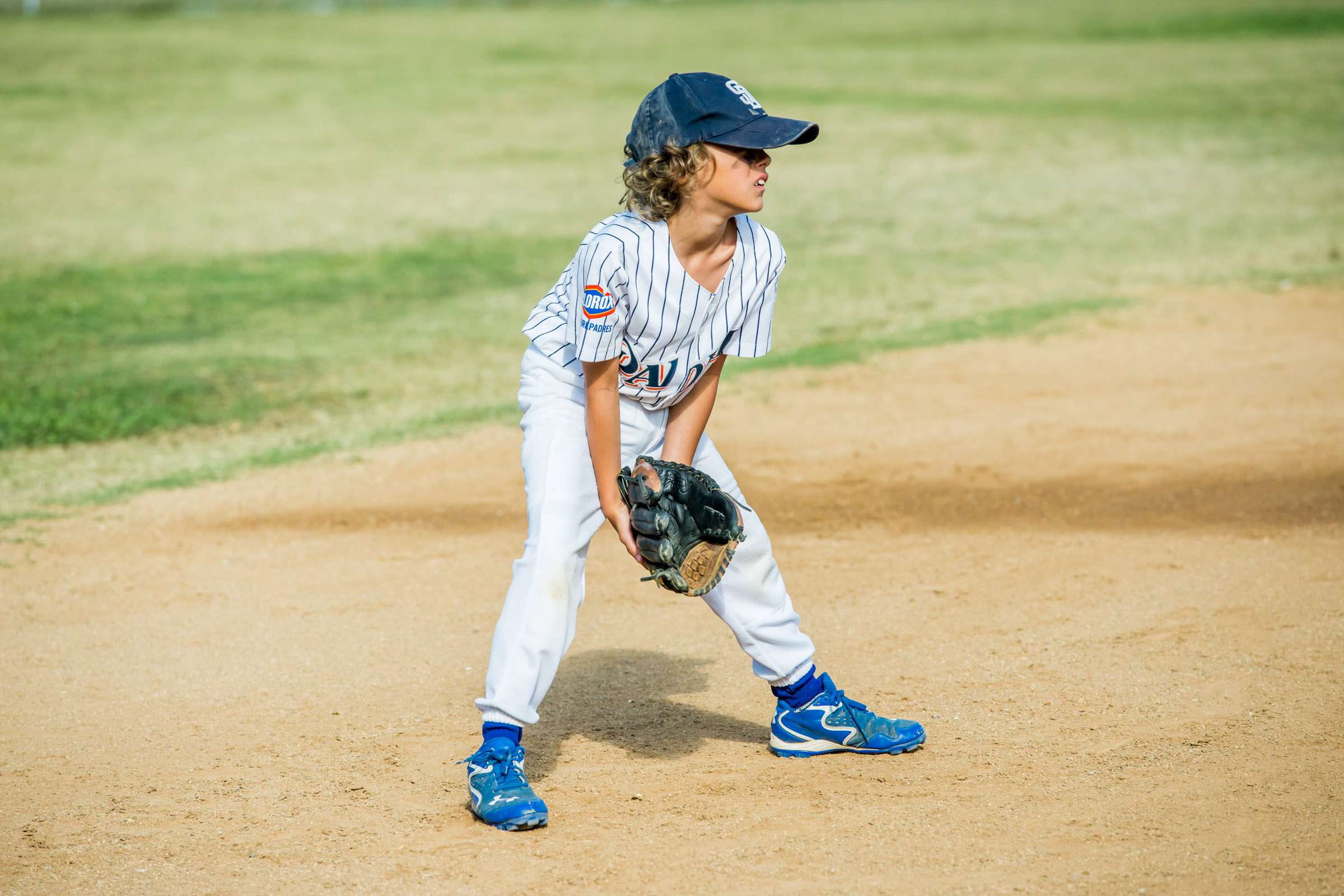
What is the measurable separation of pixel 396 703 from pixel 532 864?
1294 mm

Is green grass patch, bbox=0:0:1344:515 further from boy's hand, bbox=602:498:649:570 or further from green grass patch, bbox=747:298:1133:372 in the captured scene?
boy's hand, bbox=602:498:649:570

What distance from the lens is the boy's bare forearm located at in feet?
12.5

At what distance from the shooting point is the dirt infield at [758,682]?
342 centimetres

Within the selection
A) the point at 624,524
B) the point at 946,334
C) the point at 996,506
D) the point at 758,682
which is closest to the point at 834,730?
the point at 758,682

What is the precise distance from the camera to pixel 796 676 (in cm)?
395

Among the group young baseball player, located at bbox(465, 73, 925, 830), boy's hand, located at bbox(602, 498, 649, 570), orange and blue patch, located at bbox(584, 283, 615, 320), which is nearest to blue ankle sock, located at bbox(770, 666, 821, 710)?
young baseball player, located at bbox(465, 73, 925, 830)

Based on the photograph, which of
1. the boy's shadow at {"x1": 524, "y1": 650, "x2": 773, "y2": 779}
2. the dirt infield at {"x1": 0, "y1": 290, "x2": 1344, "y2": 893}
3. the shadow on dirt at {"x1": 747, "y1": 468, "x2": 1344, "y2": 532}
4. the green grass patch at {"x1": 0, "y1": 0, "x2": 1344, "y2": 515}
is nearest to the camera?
the dirt infield at {"x1": 0, "y1": 290, "x2": 1344, "y2": 893}

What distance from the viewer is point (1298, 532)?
5961 millimetres

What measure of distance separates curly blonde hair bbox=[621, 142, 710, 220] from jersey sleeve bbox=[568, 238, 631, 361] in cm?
18

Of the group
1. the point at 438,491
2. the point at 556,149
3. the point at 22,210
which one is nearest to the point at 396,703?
the point at 438,491

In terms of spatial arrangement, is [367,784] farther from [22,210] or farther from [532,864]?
[22,210]

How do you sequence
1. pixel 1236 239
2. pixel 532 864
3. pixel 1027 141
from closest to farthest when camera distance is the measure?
1. pixel 532 864
2. pixel 1236 239
3. pixel 1027 141

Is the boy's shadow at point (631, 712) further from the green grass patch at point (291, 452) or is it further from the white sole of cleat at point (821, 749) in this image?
the green grass patch at point (291, 452)

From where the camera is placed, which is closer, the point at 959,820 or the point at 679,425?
the point at 959,820
